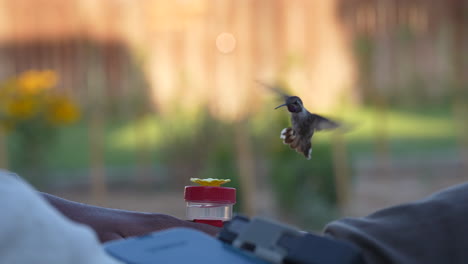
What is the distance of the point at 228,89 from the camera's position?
4.46m

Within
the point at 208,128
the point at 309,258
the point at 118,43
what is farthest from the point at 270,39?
the point at 309,258

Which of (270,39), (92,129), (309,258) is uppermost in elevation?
(270,39)

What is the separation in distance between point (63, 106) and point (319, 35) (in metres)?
1.70

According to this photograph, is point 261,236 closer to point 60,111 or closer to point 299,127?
point 299,127

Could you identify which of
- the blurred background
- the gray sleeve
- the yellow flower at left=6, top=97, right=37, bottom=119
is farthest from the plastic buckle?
the yellow flower at left=6, top=97, right=37, bottom=119

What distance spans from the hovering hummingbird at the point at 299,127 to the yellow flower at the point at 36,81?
3.85 meters

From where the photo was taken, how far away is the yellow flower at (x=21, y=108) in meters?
4.41

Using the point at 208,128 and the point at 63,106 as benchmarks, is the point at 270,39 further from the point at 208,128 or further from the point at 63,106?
the point at 63,106

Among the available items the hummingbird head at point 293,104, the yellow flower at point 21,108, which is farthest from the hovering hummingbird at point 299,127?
the yellow flower at point 21,108

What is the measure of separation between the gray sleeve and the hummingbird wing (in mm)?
178

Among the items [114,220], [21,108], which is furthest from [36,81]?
[114,220]

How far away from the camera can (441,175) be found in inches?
192

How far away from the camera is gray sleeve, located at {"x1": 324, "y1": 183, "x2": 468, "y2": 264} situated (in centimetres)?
63

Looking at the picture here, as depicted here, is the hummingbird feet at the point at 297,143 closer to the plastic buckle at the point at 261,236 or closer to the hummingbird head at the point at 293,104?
the hummingbird head at the point at 293,104
